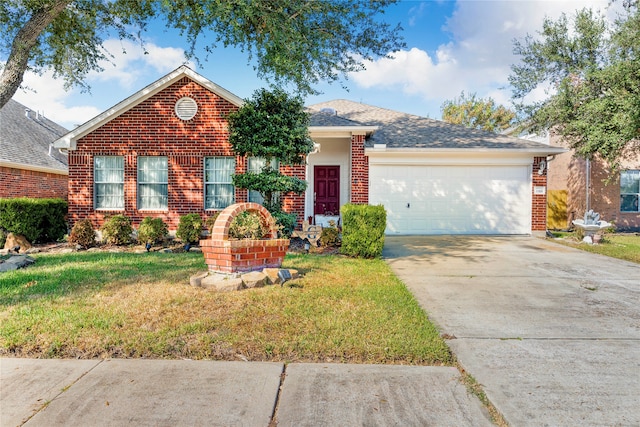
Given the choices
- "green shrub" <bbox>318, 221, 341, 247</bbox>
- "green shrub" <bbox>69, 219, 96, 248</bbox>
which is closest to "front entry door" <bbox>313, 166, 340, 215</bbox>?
"green shrub" <bbox>318, 221, 341, 247</bbox>

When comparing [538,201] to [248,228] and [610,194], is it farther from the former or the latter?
[248,228]

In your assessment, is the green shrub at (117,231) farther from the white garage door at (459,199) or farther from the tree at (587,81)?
the tree at (587,81)

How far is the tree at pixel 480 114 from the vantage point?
31.0 meters

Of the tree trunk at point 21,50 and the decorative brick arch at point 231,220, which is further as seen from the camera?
the tree trunk at point 21,50

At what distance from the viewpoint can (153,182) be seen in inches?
460

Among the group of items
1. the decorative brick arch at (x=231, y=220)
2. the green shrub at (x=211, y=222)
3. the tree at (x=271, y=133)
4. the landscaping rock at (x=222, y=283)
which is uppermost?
the tree at (x=271, y=133)

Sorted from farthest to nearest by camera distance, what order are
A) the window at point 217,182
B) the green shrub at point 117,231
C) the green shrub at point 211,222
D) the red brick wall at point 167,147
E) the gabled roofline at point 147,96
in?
the window at point 217,182 < the red brick wall at point 167,147 < the gabled roofline at point 147,96 < the green shrub at point 211,222 < the green shrub at point 117,231

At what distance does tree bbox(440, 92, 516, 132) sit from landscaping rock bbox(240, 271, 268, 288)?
2945cm

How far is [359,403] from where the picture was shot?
2621 millimetres

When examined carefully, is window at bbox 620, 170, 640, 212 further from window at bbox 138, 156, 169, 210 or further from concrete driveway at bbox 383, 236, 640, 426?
window at bbox 138, 156, 169, 210

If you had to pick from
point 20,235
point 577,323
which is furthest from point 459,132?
point 20,235

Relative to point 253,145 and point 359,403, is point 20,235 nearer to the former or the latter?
point 253,145

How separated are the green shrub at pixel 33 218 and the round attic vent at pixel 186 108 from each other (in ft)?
15.3

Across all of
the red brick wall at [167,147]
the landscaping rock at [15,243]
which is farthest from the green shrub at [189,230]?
the landscaping rock at [15,243]
